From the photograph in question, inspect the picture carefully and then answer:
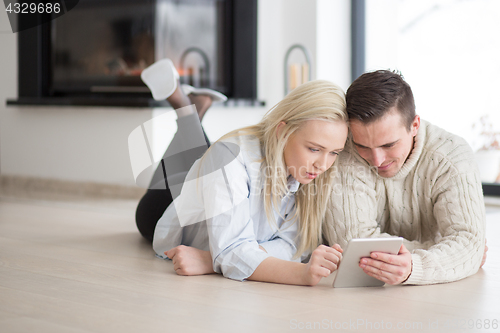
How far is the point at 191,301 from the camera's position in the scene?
1234 mm

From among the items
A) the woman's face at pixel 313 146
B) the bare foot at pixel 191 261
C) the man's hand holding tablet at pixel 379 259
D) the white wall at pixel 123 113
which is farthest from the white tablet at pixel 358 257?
the white wall at pixel 123 113

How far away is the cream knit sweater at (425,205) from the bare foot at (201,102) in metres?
0.88

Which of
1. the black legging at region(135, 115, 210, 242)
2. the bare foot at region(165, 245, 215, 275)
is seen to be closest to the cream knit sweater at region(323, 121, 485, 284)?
the bare foot at region(165, 245, 215, 275)

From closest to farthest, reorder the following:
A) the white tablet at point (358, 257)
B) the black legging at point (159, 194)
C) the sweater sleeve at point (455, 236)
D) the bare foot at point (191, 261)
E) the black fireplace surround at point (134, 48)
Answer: the white tablet at point (358, 257), the sweater sleeve at point (455, 236), the bare foot at point (191, 261), the black legging at point (159, 194), the black fireplace surround at point (134, 48)

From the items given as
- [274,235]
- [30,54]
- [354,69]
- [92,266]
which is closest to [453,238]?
[274,235]

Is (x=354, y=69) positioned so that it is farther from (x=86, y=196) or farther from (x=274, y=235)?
(x=274, y=235)

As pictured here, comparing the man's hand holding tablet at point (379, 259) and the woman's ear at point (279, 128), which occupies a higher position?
the woman's ear at point (279, 128)

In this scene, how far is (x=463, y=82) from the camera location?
3.26 metres

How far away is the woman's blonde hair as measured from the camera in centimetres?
138

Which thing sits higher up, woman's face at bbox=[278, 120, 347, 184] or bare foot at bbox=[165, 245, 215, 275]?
woman's face at bbox=[278, 120, 347, 184]

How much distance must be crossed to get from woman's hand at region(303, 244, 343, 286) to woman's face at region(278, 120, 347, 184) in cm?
20

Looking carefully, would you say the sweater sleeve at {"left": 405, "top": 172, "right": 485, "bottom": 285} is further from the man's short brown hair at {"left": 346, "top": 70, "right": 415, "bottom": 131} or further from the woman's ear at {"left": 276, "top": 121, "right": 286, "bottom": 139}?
the woman's ear at {"left": 276, "top": 121, "right": 286, "bottom": 139}

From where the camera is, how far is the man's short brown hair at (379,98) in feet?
4.58

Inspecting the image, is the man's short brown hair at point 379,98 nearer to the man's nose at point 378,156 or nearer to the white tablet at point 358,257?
the man's nose at point 378,156
